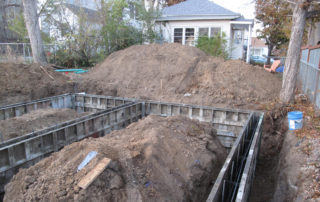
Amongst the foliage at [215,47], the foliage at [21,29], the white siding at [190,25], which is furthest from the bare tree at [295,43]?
the foliage at [21,29]

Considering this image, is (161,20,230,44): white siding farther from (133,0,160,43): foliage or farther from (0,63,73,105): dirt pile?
(0,63,73,105): dirt pile

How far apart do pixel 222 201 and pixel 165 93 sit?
7.54 m

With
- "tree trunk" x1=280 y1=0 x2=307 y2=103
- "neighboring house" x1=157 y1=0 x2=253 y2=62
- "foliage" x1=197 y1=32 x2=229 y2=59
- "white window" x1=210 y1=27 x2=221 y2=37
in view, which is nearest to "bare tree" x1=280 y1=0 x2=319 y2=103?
"tree trunk" x1=280 y1=0 x2=307 y2=103

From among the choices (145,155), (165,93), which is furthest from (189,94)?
(145,155)

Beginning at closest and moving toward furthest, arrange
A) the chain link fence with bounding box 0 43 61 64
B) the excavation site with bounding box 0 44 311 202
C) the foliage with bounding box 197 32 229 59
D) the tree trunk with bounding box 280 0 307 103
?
the excavation site with bounding box 0 44 311 202
the tree trunk with bounding box 280 0 307 103
the chain link fence with bounding box 0 43 61 64
the foliage with bounding box 197 32 229 59

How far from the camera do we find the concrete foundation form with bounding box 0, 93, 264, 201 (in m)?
4.42

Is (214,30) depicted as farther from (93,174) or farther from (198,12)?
(93,174)

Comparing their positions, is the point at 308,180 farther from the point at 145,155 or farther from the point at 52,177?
the point at 52,177

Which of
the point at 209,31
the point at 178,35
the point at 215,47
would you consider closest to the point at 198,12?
the point at 209,31

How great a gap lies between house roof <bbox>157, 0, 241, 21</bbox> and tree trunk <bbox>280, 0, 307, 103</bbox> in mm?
12030

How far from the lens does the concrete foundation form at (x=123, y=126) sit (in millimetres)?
4422

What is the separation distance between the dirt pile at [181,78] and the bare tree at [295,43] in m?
1.37

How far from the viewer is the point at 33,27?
15.4 meters

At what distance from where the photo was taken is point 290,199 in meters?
4.57
